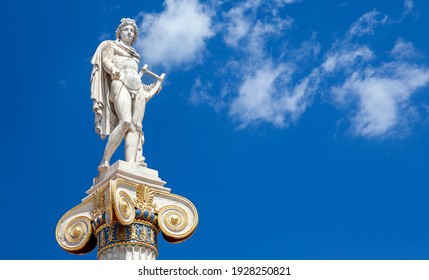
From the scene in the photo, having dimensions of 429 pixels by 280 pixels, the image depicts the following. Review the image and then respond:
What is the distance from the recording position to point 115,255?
2636cm

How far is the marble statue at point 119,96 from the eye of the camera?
92.5ft

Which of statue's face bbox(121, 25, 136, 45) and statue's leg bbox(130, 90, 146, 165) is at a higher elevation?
statue's face bbox(121, 25, 136, 45)

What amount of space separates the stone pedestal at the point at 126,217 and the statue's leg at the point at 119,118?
722 millimetres

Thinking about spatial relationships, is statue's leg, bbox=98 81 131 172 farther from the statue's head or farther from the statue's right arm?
the statue's head

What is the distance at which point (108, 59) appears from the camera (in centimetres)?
2914

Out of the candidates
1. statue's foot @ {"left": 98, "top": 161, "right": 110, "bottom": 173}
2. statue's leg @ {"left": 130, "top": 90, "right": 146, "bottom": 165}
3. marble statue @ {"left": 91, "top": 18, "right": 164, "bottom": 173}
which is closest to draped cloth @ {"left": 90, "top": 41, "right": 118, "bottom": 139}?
marble statue @ {"left": 91, "top": 18, "right": 164, "bottom": 173}

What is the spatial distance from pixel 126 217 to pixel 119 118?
3.10m

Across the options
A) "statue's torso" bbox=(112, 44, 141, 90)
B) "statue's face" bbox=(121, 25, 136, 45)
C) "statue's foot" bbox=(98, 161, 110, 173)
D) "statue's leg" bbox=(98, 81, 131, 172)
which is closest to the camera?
→ "statue's foot" bbox=(98, 161, 110, 173)

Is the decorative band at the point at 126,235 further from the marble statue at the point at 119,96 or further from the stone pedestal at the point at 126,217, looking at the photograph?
the marble statue at the point at 119,96

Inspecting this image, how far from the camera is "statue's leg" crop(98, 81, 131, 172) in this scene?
28141 millimetres
